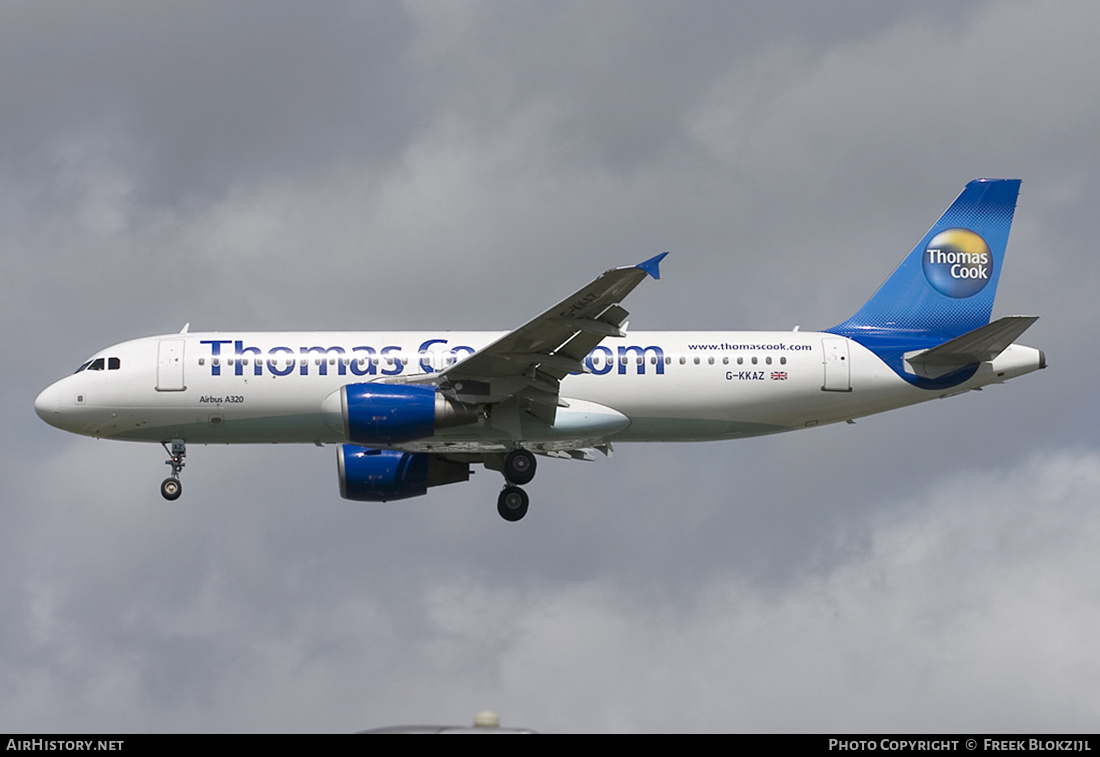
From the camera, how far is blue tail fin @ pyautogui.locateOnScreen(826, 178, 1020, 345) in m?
43.7

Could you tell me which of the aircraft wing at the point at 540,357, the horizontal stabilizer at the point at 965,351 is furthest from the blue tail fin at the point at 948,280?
the aircraft wing at the point at 540,357

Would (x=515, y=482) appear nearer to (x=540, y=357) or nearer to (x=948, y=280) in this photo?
(x=540, y=357)

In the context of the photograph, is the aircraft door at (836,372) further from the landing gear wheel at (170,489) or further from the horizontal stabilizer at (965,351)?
the landing gear wheel at (170,489)

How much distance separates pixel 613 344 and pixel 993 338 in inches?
384

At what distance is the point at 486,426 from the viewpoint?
1566 inches

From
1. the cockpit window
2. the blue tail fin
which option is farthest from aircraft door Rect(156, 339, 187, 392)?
the blue tail fin

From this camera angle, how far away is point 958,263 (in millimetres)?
45094

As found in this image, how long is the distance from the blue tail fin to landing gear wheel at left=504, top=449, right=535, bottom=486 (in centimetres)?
944

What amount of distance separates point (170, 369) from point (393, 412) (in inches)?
269

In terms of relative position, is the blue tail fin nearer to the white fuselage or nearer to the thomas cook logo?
the thomas cook logo

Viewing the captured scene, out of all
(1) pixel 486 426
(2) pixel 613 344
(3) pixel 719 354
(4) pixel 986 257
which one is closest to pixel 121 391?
(1) pixel 486 426

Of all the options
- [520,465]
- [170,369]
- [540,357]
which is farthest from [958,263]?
[170,369]

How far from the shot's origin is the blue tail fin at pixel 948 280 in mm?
43656
